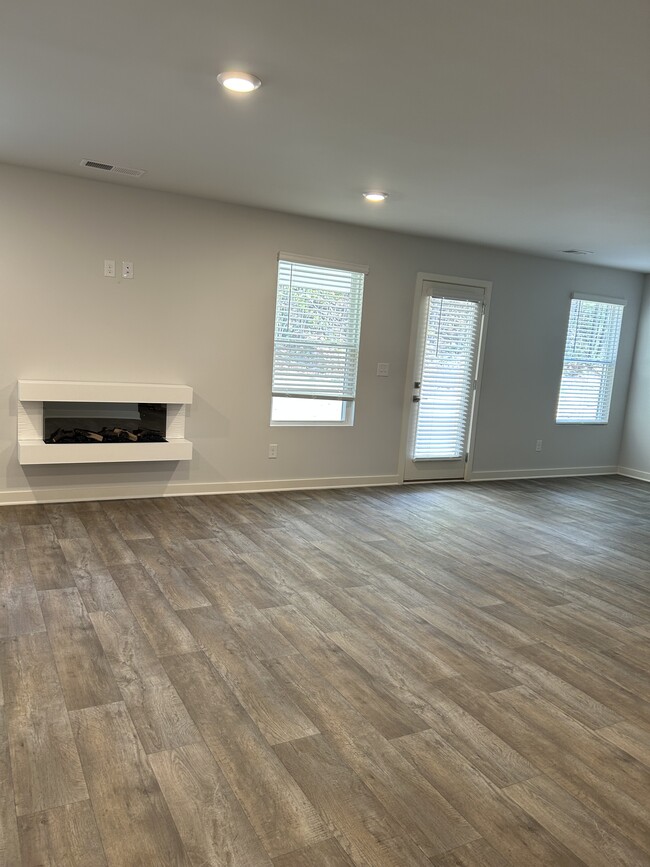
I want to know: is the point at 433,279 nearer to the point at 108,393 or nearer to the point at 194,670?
the point at 108,393

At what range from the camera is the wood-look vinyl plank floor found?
180cm

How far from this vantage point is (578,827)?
189cm

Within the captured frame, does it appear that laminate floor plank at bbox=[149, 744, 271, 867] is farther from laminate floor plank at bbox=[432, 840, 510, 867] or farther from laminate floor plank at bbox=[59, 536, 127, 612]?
laminate floor plank at bbox=[59, 536, 127, 612]

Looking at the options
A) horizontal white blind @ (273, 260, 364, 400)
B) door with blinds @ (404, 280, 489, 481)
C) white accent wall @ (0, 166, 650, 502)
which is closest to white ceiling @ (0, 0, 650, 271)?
white accent wall @ (0, 166, 650, 502)

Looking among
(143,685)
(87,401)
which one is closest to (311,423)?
(87,401)

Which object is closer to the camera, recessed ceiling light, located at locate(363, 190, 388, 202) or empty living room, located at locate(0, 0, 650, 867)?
empty living room, located at locate(0, 0, 650, 867)

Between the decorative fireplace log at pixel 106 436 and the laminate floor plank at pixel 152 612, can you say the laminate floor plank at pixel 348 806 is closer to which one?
the laminate floor plank at pixel 152 612

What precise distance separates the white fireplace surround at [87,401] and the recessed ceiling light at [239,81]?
2620mm

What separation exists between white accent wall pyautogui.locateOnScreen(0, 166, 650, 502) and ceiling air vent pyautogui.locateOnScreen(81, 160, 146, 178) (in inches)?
15.6

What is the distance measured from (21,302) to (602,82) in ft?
13.0

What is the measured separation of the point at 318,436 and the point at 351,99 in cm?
348

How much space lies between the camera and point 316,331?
5785 mm

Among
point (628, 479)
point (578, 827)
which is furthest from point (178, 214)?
point (628, 479)

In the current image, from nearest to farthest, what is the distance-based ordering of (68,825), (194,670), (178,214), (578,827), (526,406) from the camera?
(68,825)
(578,827)
(194,670)
(178,214)
(526,406)
